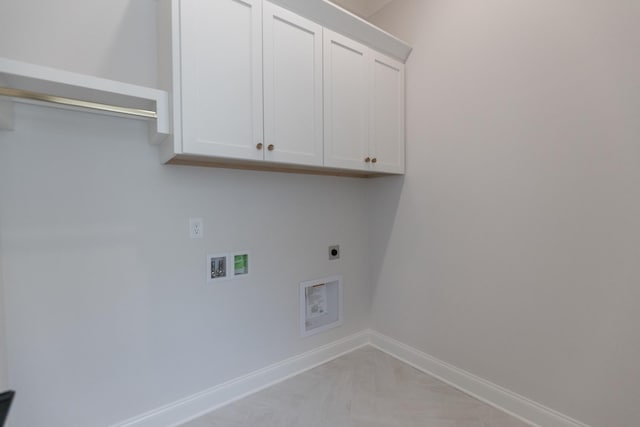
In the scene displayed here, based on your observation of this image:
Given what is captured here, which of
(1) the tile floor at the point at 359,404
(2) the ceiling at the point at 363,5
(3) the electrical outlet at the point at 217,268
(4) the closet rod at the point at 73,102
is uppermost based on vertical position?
(2) the ceiling at the point at 363,5

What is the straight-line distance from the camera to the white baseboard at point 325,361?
1634 mm

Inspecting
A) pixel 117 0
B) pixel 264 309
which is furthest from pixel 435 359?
pixel 117 0

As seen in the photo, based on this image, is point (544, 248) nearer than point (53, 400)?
No

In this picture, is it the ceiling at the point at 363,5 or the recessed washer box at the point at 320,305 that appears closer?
the recessed washer box at the point at 320,305

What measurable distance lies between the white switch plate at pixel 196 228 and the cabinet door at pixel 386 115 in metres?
1.17

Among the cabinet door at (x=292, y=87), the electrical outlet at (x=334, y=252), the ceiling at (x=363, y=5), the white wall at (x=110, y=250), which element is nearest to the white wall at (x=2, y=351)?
the white wall at (x=110, y=250)

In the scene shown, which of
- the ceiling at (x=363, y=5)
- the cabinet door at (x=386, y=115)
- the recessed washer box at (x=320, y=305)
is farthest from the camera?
the ceiling at (x=363, y=5)

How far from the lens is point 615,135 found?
1397 millimetres

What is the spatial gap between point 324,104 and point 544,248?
148cm

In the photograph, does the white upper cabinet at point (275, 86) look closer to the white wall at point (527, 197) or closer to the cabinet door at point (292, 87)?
the cabinet door at point (292, 87)

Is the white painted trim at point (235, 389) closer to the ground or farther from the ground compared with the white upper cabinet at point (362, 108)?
closer to the ground

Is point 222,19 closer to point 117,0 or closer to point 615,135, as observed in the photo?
point 117,0

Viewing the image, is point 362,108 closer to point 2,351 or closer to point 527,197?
point 527,197

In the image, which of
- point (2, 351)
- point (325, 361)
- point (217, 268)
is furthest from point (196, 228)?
point (325, 361)
